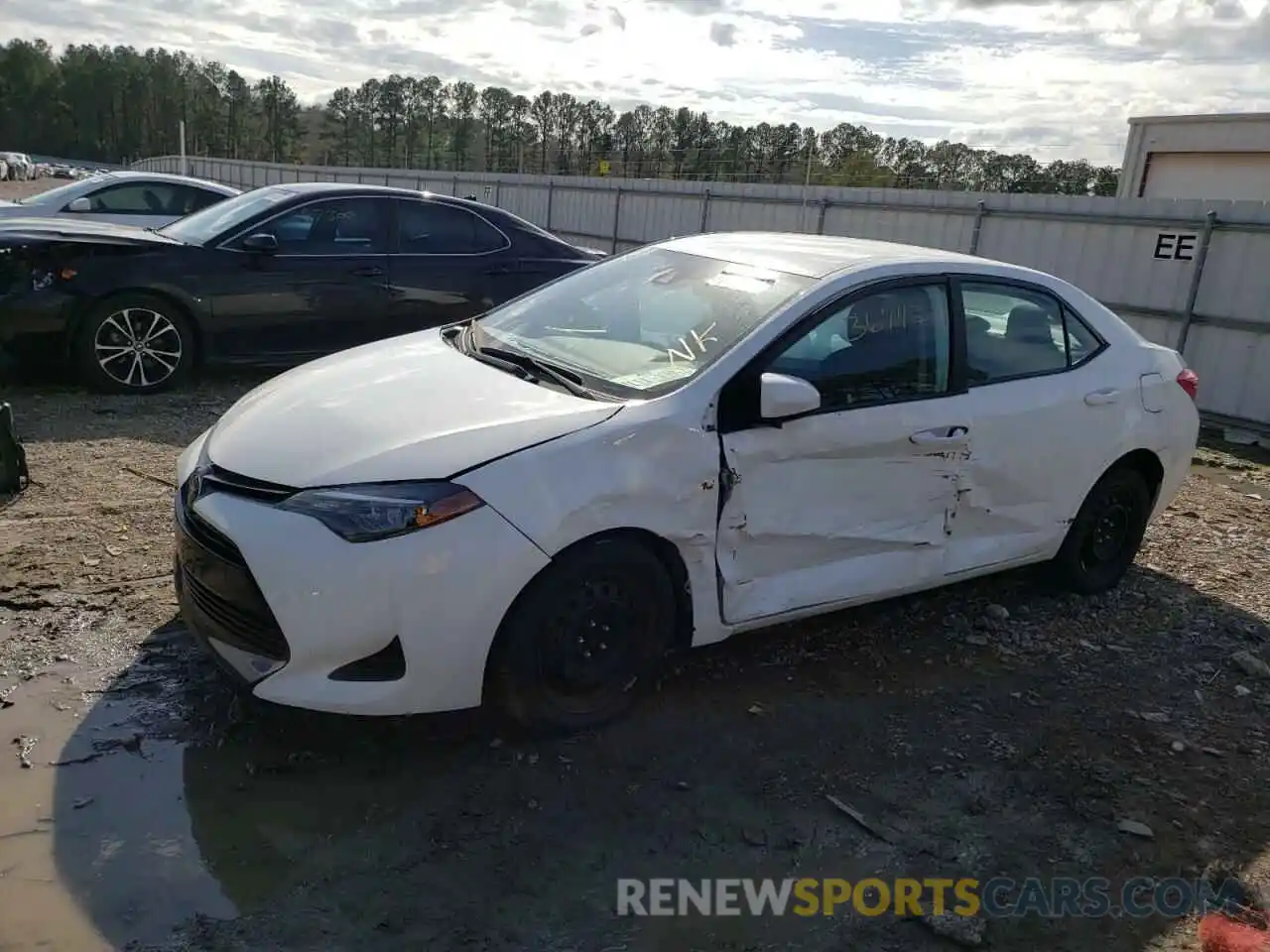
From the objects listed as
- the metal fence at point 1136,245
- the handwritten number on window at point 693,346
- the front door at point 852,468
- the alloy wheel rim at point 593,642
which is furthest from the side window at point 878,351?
the metal fence at point 1136,245

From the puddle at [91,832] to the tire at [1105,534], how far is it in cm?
389

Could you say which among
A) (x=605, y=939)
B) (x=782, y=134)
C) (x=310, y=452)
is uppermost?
(x=782, y=134)

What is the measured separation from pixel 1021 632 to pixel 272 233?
5943mm

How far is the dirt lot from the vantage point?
2.61m

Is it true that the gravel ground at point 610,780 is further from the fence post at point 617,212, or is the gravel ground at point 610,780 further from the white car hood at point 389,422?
the fence post at point 617,212

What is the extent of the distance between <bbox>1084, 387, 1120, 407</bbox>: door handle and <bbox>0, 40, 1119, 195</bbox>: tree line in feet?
116

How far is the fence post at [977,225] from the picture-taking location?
11.9m

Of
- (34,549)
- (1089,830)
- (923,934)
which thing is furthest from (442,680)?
(34,549)

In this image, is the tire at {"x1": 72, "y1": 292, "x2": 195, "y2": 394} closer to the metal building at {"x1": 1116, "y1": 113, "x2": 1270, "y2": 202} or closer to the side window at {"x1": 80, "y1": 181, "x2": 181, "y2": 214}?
the side window at {"x1": 80, "y1": 181, "x2": 181, "y2": 214}

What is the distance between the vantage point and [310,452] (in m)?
3.12

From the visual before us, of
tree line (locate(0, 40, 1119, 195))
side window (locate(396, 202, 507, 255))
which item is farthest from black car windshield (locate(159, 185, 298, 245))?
tree line (locate(0, 40, 1119, 195))

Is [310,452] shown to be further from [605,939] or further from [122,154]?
[122,154]

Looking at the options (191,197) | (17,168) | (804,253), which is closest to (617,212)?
(191,197)

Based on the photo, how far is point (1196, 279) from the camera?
10148mm
